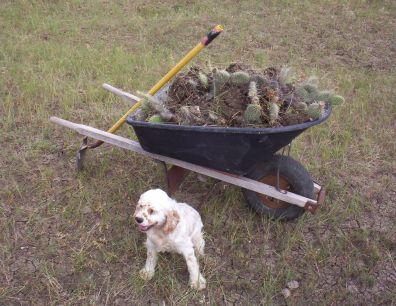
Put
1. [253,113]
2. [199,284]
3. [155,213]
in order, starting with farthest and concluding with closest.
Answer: [199,284] → [253,113] → [155,213]

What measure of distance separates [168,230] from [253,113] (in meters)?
0.92

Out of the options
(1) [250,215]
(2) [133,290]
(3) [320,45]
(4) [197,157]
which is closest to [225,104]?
(4) [197,157]

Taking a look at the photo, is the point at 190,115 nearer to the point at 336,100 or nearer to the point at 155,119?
the point at 155,119

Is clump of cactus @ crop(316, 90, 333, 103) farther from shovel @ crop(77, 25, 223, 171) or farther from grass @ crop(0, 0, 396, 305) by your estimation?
grass @ crop(0, 0, 396, 305)

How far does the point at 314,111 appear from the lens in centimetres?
270

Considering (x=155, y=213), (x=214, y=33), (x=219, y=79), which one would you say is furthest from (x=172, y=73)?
(x=155, y=213)

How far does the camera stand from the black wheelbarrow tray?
261 centimetres

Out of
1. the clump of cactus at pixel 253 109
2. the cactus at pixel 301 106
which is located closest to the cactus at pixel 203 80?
the clump of cactus at pixel 253 109

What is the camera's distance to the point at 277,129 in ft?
8.18

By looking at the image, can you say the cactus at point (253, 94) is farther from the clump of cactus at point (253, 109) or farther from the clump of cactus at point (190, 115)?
the clump of cactus at point (190, 115)

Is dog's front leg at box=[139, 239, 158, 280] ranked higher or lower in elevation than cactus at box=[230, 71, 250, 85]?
lower

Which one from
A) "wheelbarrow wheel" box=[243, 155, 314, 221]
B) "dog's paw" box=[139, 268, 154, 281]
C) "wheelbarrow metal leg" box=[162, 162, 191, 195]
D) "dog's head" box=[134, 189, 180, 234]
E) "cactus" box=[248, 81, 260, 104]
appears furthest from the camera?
"wheelbarrow metal leg" box=[162, 162, 191, 195]

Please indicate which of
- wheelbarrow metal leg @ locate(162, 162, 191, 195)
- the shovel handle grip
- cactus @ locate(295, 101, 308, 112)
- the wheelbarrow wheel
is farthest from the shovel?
the wheelbarrow wheel

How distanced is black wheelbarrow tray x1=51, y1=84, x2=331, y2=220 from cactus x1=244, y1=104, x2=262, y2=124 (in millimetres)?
156
